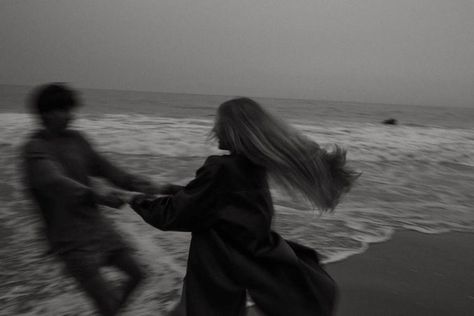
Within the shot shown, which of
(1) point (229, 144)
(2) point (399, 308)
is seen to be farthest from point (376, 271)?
(1) point (229, 144)

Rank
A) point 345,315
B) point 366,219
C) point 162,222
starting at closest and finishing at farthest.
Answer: point 162,222, point 345,315, point 366,219

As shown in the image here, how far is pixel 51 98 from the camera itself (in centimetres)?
229

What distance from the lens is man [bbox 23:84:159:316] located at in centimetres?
218

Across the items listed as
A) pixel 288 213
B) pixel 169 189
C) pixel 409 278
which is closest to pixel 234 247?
pixel 169 189

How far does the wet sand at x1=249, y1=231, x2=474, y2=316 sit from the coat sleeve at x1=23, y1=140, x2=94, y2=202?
1.68 m

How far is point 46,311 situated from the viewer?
11.1 feet

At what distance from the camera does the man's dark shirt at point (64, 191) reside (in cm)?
217

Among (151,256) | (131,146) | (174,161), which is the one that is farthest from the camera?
(131,146)

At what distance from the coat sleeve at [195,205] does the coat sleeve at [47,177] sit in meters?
0.48

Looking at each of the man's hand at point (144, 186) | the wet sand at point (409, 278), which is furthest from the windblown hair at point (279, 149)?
the wet sand at point (409, 278)

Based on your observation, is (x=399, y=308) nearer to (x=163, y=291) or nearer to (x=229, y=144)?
(x=163, y=291)

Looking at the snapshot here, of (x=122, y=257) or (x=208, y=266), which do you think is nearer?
(x=208, y=266)

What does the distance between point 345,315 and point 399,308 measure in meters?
0.48

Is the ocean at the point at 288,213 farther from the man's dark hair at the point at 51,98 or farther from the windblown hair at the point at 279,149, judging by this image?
the man's dark hair at the point at 51,98
